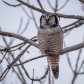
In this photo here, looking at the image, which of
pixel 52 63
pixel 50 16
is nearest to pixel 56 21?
pixel 50 16

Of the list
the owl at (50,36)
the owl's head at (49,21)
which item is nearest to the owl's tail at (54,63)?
the owl at (50,36)

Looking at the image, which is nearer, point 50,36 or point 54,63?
point 50,36

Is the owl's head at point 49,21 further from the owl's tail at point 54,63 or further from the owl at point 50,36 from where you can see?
the owl's tail at point 54,63

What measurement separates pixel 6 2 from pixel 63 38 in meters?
1.53

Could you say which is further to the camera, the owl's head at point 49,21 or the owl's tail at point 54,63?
the owl's tail at point 54,63

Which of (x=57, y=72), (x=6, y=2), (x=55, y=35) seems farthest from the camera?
(x=57, y=72)

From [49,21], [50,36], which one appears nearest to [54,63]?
[50,36]

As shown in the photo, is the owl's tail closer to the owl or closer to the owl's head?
the owl

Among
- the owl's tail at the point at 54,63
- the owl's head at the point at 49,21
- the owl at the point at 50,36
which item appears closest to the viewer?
the owl at the point at 50,36

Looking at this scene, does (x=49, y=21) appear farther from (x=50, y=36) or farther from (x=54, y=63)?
(x=54, y=63)

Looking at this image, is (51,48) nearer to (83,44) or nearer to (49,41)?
(49,41)

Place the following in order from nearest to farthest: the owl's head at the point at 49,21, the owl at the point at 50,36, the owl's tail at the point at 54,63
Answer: the owl at the point at 50,36
the owl's head at the point at 49,21
the owl's tail at the point at 54,63

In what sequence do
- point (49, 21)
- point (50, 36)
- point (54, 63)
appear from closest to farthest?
1. point (50, 36)
2. point (49, 21)
3. point (54, 63)

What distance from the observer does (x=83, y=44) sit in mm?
1493
